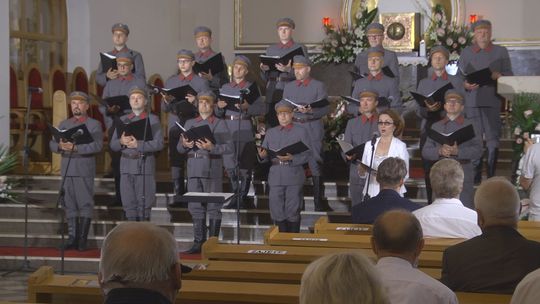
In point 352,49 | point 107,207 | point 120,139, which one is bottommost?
point 107,207

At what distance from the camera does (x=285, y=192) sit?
9188mm

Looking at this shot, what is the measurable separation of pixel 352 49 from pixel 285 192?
15.3 ft

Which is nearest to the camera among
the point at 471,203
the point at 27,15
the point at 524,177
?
the point at 524,177

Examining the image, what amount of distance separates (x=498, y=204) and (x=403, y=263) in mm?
852

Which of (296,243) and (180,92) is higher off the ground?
(180,92)

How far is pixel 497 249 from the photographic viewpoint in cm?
412

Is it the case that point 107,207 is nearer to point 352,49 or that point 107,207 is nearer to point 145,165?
point 145,165

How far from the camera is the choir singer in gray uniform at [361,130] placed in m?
9.13

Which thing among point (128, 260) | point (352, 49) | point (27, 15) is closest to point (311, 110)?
point (352, 49)

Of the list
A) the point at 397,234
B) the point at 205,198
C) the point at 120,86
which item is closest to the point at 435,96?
the point at 205,198

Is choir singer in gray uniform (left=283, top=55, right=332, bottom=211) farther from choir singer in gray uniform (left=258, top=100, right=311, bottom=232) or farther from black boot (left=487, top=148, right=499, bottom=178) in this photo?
black boot (left=487, top=148, right=499, bottom=178)

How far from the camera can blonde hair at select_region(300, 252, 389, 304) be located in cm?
227

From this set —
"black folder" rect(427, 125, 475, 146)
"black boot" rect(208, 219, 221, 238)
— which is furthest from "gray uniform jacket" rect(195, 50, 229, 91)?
"black folder" rect(427, 125, 475, 146)

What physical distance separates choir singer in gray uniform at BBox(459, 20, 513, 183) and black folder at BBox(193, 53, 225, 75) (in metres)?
2.54
